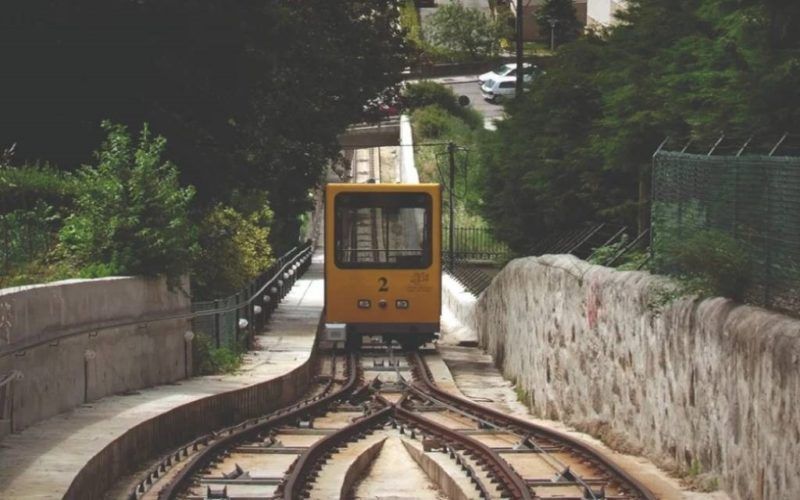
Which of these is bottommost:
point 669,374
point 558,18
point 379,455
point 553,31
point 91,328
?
point 379,455

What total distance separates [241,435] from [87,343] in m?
1.87

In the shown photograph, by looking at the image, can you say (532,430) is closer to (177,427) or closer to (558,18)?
(177,427)

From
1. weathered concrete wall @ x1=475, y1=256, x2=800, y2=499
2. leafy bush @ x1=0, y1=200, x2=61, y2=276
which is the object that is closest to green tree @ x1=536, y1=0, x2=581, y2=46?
weathered concrete wall @ x1=475, y1=256, x2=800, y2=499

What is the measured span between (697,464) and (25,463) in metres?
5.51

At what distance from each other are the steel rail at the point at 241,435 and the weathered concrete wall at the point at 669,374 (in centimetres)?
297

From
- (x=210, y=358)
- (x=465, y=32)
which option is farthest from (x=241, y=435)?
(x=465, y=32)

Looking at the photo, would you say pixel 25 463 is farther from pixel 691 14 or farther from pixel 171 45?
pixel 171 45

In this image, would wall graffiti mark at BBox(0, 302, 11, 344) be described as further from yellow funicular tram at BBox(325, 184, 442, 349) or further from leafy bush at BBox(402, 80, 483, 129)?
leafy bush at BBox(402, 80, 483, 129)

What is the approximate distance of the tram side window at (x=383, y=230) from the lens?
32812mm

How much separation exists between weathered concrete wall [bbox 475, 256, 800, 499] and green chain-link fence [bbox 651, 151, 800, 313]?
1.12ft

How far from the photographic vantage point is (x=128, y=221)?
20.9 metres

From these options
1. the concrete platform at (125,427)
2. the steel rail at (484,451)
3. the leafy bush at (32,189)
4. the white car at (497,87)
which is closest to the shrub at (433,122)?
the white car at (497,87)

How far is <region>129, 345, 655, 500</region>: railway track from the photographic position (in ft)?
48.2

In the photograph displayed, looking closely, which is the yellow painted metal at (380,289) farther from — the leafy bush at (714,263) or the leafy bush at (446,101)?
the leafy bush at (446,101)
